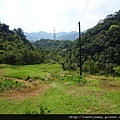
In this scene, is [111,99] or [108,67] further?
[108,67]

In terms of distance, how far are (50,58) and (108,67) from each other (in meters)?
46.9

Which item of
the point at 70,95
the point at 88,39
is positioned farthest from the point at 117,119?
the point at 88,39

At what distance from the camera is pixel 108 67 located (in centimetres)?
5962

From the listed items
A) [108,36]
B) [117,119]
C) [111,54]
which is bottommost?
[117,119]

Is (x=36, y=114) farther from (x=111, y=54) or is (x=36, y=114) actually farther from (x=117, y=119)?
(x=111, y=54)

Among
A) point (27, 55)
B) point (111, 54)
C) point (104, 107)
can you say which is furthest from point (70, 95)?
point (27, 55)

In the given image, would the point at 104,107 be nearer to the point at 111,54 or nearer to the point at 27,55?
the point at 111,54

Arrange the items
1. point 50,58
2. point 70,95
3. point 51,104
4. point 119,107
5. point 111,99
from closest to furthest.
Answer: point 119,107
point 51,104
point 111,99
point 70,95
point 50,58

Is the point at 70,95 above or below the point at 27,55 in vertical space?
below

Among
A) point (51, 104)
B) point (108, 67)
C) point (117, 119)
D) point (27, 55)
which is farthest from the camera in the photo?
point (27, 55)

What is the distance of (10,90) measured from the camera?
63.9ft

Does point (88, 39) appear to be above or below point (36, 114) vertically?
above

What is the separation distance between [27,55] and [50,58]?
2880 cm

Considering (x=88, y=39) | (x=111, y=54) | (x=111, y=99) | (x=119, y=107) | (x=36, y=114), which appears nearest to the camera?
(x=36, y=114)
